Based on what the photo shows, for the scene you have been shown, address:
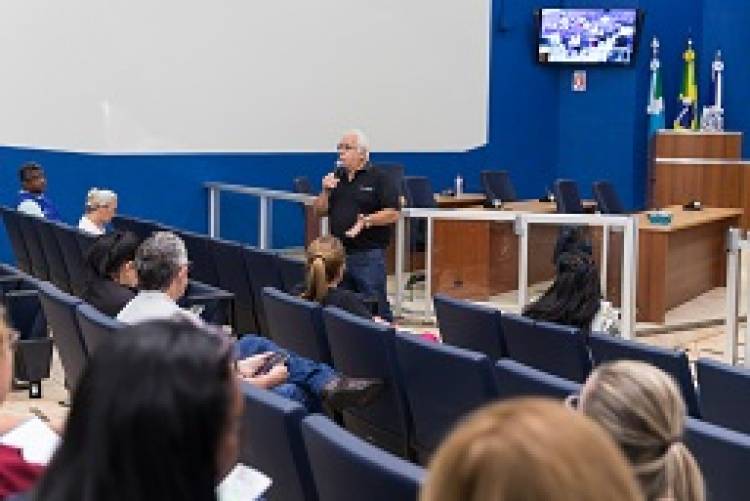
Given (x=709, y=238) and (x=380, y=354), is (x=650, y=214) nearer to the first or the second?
(x=709, y=238)

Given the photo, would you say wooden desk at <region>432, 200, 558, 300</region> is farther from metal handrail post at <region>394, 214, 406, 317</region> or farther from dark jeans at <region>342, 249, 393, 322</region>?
dark jeans at <region>342, 249, 393, 322</region>

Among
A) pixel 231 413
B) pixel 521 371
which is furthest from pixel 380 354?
pixel 231 413

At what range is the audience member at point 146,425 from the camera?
1366 mm

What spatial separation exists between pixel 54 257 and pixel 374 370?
13.2 feet

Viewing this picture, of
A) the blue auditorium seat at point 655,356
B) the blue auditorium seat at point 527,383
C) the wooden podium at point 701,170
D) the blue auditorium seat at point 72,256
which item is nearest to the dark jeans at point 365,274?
the blue auditorium seat at point 72,256

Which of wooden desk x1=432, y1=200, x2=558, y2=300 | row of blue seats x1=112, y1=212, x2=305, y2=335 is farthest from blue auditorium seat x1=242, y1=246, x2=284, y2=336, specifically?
wooden desk x1=432, y1=200, x2=558, y2=300

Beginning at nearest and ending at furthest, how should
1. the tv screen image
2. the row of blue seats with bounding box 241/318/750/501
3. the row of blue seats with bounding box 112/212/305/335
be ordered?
the row of blue seats with bounding box 241/318/750/501 → the row of blue seats with bounding box 112/212/305/335 → the tv screen image

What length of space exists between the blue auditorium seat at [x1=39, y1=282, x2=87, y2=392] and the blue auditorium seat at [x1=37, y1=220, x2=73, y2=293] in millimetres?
2493

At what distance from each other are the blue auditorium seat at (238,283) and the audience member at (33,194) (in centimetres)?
215

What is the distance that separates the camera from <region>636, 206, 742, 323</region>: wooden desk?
8352mm

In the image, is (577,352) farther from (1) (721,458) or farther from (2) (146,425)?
(2) (146,425)

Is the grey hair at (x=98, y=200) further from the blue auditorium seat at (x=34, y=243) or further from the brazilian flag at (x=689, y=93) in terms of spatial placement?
the brazilian flag at (x=689, y=93)

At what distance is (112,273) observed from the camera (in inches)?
204

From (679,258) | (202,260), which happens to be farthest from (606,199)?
(202,260)
